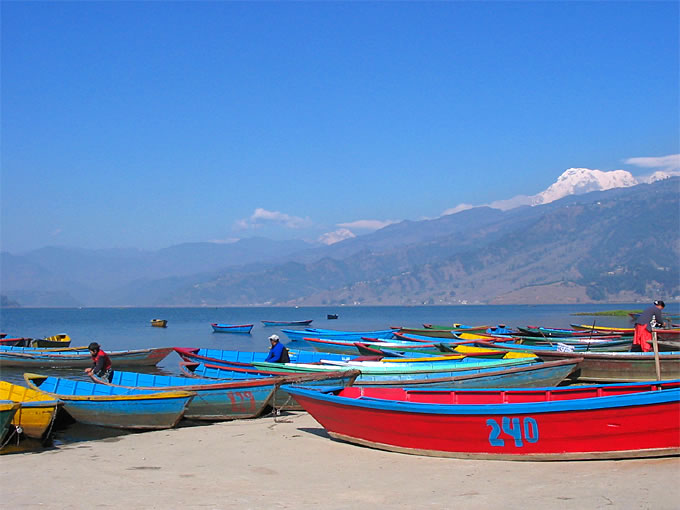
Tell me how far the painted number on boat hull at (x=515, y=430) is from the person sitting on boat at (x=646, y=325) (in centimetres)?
970

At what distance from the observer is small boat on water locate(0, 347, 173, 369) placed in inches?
1272

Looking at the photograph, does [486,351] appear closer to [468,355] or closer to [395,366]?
[468,355]

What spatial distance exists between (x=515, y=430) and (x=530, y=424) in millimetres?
287

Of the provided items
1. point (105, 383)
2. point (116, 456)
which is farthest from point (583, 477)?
point (105, 383)

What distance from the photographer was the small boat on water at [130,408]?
622 inches

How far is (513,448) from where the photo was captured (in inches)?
464

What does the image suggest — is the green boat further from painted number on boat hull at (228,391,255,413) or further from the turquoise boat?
painted number on boat hull at (228,391,255,413)

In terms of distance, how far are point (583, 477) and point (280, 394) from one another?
8.90 m

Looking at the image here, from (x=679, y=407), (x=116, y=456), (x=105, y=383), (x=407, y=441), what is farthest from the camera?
(x=105, y=383)

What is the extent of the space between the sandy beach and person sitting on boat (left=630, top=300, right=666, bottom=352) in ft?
30.7

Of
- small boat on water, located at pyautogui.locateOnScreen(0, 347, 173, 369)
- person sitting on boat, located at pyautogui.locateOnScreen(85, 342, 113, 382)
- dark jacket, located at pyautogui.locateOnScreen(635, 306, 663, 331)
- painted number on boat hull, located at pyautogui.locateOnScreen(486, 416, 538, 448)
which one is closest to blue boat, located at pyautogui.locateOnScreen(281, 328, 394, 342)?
small boat on water, located at pyautogui.locateOnScreen(0, 347, 173, 369)

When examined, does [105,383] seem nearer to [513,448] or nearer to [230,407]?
[230,407]

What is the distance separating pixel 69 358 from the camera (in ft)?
107

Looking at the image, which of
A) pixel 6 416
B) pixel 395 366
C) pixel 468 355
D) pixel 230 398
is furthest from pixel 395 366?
pixel 6 416
